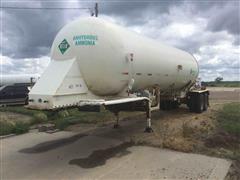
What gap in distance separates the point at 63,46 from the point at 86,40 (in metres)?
0.62

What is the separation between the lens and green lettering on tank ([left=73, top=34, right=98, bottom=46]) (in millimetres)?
8273

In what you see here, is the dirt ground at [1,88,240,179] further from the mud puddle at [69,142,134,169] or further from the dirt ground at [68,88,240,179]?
the mud puddle at [69,142,134,169]

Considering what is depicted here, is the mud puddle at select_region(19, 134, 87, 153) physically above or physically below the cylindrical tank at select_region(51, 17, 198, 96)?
below

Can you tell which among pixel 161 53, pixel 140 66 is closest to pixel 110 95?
pixel 140 66

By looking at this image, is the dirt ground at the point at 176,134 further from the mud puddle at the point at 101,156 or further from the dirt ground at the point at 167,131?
the mud puddle at the point at 101,156

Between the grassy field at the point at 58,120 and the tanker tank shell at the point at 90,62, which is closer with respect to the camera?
the tanker tank shell at the point at 90,62

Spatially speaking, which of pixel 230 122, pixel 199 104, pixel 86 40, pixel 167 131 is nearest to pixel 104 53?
pixel 86 40

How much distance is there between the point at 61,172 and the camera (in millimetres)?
7047

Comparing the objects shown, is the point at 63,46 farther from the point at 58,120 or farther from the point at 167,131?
the point at 58,120

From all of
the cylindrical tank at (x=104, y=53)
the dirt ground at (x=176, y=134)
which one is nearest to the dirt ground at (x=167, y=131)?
the dirt ground at (x=176, y=134)

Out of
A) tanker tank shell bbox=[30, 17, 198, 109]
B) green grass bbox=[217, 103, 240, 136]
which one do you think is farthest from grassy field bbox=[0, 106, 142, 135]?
green grass bbox=[217, 103, 240, 136]

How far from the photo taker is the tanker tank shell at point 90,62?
787 centimetres

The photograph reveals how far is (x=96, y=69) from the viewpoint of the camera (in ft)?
27.4

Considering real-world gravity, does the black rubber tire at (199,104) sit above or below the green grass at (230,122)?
above
